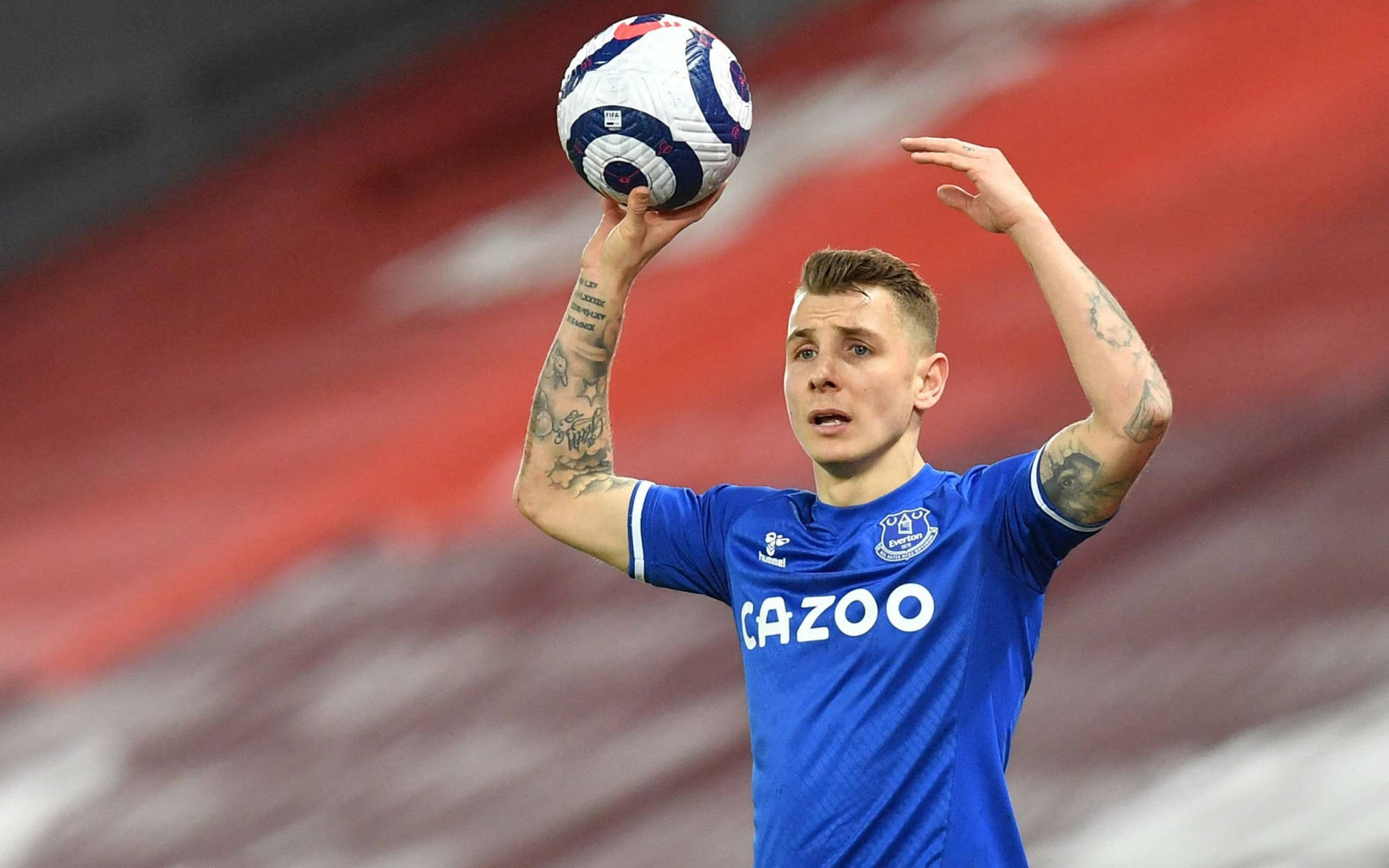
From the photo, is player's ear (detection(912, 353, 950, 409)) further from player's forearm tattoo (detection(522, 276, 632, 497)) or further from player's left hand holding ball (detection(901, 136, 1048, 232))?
player's forearm tattoo (detection(522, 276, 632, 497))

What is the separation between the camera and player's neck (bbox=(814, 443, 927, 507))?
303 centimetres

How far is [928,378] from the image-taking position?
3.11m

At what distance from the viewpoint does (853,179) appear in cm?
898

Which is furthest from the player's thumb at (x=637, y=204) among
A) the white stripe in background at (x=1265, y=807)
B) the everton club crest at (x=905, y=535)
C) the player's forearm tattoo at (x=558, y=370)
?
the white stripe in background at (x=1265, y=807)

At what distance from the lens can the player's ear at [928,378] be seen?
10.1ft

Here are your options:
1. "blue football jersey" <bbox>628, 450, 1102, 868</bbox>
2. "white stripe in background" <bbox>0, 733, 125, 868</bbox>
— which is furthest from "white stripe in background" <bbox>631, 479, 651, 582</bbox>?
"white stripe in background" <bbox>0, 733, 125, 868</bbox>

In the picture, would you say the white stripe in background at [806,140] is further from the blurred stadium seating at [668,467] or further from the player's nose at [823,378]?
the player's nose at [823,378]

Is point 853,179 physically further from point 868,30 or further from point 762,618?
point 762,618

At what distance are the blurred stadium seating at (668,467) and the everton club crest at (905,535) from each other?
2492 mm

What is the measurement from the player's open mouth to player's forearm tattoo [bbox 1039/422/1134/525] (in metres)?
0.38

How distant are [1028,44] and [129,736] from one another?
236 inches

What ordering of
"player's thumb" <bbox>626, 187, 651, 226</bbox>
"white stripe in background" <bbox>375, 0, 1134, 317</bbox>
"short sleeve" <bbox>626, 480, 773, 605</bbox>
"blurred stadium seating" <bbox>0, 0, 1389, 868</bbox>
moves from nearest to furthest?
"short sleeve" <bbox>626, 480, 773, 605</bbox>
"player's thumb" <bbox>626, 187, 651, 226</bbox>
"blurred stadium seating" <bbox>0, 0, 1389, 868</bbox>
"white stripe in background" <bbox>375, 0, 1134, 317</bbox>

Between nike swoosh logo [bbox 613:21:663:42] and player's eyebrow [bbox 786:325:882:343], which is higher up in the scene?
nike swoosh logo [bbox 613:21:663:42]

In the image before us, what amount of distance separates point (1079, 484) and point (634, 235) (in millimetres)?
1035
